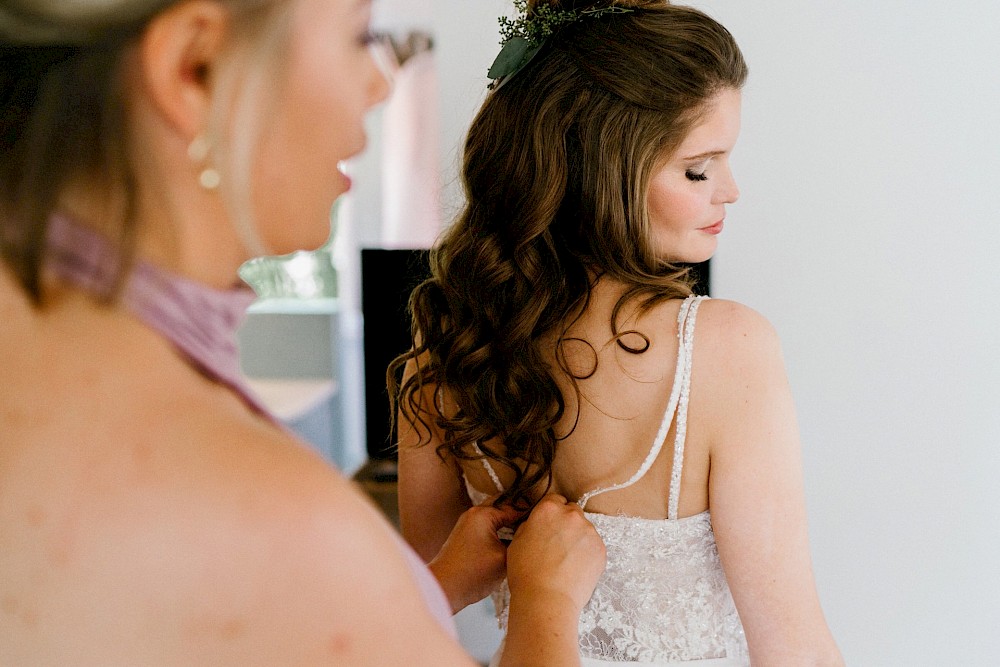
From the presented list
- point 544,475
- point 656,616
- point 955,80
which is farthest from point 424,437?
point 955,80

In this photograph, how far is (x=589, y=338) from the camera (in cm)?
108

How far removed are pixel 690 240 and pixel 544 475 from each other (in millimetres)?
402

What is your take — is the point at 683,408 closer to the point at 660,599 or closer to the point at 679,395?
the point at 679,395

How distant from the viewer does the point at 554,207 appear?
112 centimetres

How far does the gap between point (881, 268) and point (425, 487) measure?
1.18 m

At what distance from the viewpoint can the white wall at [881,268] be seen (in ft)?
5.70

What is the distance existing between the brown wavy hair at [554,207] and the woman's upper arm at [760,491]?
0.11 metres

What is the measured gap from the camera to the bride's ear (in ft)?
1.22

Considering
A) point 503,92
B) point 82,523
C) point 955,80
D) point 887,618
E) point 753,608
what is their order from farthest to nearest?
point 887,618, point 955,80, point 503,92, point 753,608, point 82,523

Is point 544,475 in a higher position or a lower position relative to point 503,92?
lower

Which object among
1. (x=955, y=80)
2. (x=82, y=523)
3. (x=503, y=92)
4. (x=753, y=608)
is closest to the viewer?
(x=82, y=523)

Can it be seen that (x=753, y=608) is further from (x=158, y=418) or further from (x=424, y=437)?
(x=158, y=418)

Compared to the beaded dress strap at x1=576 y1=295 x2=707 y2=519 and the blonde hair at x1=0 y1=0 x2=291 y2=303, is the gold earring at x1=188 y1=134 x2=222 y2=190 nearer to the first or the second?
the blonde hair at x1=0 y1=0 x2=291 y2=303

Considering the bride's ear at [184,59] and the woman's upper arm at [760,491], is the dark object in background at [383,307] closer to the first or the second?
the woman's upper arm at [760,491]
